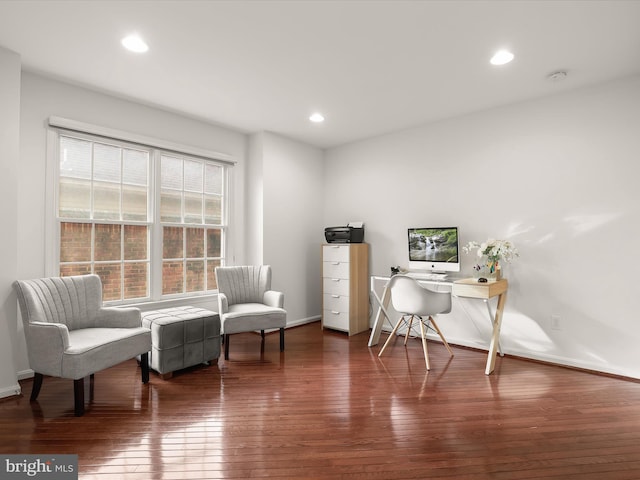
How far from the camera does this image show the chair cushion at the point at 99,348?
2.36 meters

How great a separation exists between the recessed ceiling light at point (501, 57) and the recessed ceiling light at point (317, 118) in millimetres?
1884

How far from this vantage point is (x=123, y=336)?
269cm

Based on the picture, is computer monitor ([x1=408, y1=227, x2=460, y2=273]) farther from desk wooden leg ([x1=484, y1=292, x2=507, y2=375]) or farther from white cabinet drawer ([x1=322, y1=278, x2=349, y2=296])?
white cabinet drawer ([x1=322, y1=278, x2=349, y2=296])

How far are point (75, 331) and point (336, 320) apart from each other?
293cm

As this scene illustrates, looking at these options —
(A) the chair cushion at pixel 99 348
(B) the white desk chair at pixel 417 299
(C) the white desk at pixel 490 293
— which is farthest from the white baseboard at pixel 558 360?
(A) the chair cushion at pixel 99 348

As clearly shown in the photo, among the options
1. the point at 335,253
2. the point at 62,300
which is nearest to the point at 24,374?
the point at 62,300

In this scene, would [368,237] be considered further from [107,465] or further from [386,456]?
[107,465]

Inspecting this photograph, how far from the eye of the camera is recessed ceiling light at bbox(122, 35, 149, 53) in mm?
2537

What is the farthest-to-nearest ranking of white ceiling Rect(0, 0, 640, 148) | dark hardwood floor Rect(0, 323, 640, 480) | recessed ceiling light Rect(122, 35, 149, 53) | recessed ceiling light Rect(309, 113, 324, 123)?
recessed ceiling light Rect(309, 113, 324, 123) < recessed ceiling light Rect(122, 35, 149, 53) < white ceiling Rect(0, 0, 640, 148) < dark hardwood floor Rect(0, 323, 640, 480)

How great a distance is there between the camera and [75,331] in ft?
9.36

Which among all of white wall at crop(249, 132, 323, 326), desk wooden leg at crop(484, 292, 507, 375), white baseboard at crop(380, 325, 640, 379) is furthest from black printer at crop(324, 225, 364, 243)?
desk wooden leg at crop(484, 292, 507, 375)

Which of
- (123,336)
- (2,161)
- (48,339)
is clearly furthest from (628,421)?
(2,161)

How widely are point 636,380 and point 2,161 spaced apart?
5.52 metres

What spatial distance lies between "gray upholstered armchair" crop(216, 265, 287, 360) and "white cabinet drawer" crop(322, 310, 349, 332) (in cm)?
100
